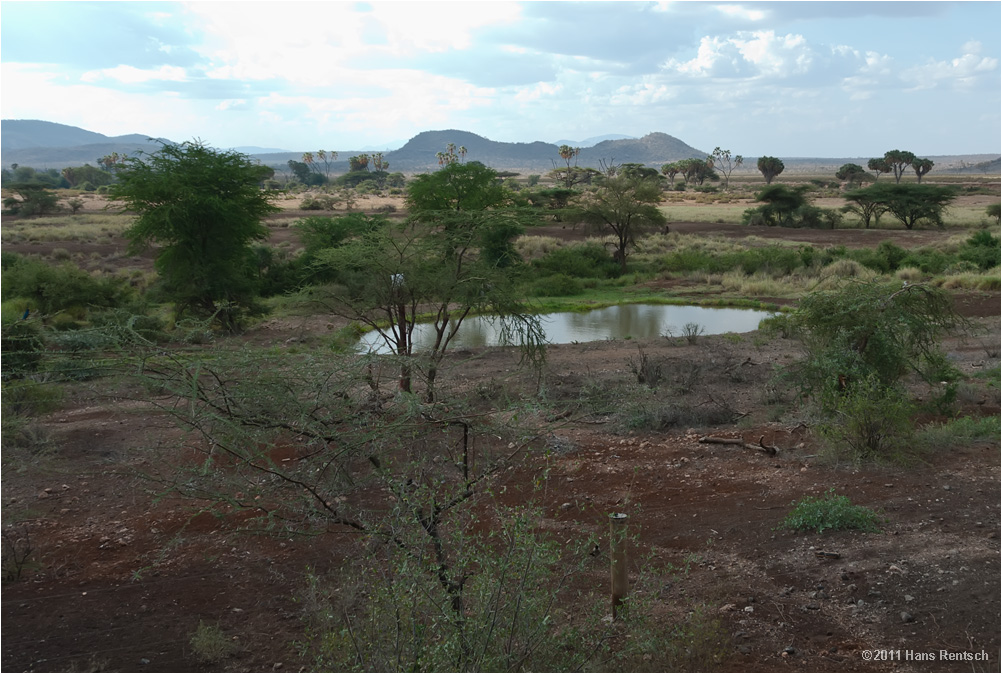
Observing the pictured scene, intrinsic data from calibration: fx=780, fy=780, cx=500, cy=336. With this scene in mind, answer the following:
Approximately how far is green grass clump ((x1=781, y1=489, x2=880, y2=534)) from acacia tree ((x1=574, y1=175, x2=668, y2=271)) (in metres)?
27.5

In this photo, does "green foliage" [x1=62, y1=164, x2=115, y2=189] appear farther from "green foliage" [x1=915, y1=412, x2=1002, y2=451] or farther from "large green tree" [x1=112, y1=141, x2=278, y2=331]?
"green foliage" [x1=915, y1=412, x2=1002, y2=451]

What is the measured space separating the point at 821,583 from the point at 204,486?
5.07 meters

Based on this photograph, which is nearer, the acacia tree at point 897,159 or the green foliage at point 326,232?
the green foliage at point 326,232

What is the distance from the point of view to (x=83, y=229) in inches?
1779

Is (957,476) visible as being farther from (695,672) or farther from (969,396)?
(695,672)

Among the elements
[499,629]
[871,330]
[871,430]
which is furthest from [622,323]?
[499,629]

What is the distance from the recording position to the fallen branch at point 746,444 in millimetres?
9797

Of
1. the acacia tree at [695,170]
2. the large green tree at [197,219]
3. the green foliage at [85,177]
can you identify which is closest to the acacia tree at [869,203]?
the large green tree at [197,219]

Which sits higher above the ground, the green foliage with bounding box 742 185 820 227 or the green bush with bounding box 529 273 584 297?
the green foliage with bounding box 742 185 820 227

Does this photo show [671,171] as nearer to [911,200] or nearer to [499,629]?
[911,200]

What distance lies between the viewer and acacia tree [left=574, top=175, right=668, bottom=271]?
35719 millimetres

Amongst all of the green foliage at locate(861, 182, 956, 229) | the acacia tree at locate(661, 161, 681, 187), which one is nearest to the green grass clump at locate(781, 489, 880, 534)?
the green foliage at locate(861, 182, 956, 229)

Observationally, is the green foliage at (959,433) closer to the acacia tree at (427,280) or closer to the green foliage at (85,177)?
the acacia tree at (427,280)

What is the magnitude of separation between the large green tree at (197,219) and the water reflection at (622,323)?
14.3ft
